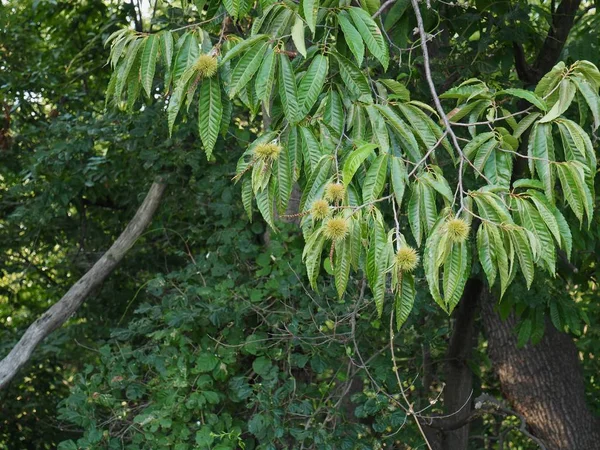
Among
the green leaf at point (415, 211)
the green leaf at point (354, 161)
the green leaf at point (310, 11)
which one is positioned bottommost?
the green leaf at point (415, 211)

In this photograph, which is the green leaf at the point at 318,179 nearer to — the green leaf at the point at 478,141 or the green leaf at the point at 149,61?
the green leaf at the point at 478,141

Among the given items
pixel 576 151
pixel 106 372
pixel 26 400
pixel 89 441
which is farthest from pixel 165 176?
pixel 576 151

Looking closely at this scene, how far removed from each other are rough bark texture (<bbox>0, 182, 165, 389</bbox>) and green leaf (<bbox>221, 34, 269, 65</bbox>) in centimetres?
241

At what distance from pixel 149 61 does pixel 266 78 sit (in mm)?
391

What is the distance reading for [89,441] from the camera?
3670 millimetres

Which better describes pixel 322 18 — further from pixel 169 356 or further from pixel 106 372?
pixel 106 372

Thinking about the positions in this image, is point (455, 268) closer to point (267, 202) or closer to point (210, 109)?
point (267, 202)

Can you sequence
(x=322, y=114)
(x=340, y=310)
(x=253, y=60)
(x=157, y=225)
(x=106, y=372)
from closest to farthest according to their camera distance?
(x=253, y=60) < (x=322, y=114) < (x=340, y=310) < (x=106, y=372) < (x=157, y=225)

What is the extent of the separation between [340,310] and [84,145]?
1696mm

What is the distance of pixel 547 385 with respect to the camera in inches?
182

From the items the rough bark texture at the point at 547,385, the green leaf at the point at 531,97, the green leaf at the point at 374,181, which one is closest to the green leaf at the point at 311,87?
the green leaf at the point at 374,181

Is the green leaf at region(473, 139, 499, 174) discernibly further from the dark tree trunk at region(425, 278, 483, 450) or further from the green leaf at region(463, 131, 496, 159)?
the dark tree trunk at region(425, 278, 483, 450)

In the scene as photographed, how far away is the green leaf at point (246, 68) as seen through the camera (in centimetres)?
217

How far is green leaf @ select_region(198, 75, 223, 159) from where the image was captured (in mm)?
2275
